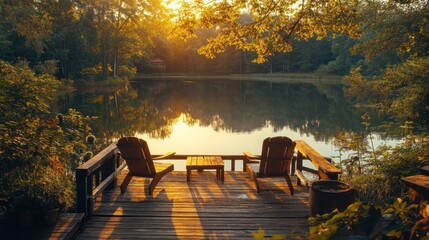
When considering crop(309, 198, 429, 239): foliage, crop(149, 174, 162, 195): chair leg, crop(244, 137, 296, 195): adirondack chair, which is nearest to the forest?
crop(309, 198, 429, 239): foliage

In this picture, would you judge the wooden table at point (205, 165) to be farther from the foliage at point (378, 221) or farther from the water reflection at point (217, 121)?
the water reflection at point (217, 121)

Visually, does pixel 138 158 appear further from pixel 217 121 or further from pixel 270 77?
pixel 270 77

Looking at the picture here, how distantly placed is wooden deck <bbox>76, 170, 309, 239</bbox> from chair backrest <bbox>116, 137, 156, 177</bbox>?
39 centimetres

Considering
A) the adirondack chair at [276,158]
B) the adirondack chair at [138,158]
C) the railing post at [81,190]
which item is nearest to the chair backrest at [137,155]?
the adirondack chair at [138,158]

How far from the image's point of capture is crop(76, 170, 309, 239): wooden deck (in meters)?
4.64

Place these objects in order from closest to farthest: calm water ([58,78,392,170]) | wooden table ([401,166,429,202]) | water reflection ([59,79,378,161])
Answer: wooden table ([401,166,429,202])
calm water ([58,78,392,170])
water reflection ([59,79,378,161])

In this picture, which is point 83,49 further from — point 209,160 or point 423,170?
point 423,170

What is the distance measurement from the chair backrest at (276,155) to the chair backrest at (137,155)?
1.86 metres

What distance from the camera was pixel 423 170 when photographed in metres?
2.75

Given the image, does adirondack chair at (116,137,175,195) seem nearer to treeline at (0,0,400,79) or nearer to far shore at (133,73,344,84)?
treeline at (0,0,400,79)

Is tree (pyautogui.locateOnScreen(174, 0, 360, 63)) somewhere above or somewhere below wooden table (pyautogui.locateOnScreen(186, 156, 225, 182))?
above

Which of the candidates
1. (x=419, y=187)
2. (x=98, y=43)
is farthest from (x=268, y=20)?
(x=98, y=43)

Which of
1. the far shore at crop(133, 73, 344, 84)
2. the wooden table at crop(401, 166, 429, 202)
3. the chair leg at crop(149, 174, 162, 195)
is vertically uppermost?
the far shore at crop(133, 73, 344, 84)

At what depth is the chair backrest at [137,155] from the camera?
20.0 feet
